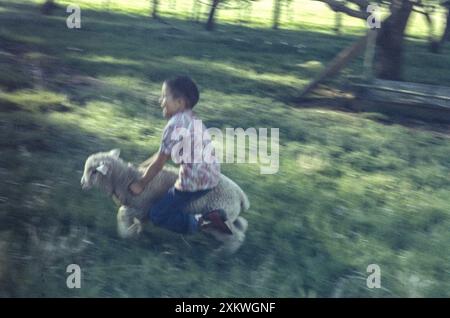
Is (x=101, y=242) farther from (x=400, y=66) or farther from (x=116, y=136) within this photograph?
(x=400, y=66)

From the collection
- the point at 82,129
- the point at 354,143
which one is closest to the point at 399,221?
the point at 354,143

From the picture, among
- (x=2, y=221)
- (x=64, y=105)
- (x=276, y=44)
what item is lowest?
(x=2, y=221)

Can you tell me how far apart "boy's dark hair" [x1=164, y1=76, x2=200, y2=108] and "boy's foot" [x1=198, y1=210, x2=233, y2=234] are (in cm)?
68

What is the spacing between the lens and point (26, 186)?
5246mm

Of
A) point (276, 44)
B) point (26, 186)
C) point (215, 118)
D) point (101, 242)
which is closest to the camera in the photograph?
point (101, 242)

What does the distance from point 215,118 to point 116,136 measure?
0.69 m

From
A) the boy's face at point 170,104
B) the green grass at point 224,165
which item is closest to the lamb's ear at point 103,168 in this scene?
the green grass at point 224,165

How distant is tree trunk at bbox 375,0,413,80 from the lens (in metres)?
6.10

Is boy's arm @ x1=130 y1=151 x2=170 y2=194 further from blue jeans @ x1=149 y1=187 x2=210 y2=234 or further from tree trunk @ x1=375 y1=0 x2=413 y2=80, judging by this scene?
tree trunk @ x1=375 y1=0 x2=413 y2=80

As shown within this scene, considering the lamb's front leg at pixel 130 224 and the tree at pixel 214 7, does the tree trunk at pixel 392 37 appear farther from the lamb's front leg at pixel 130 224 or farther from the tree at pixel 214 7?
the lamb's front leg at pixel 130 224

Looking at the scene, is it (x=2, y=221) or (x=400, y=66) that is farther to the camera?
(x=400, y=66)

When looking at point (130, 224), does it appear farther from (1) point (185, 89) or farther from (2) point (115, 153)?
(1) point (185, 89)

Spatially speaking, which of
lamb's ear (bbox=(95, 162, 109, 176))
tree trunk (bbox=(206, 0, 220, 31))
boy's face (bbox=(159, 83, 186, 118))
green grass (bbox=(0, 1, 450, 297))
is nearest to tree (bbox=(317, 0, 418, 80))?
green grass (bbox=(0, 1, 450, 297))

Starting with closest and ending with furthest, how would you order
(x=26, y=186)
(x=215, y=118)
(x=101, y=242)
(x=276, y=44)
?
(x=101, y=242) < (x=26, y=186) < (x=215, y=118) < (x=276, y=44)
